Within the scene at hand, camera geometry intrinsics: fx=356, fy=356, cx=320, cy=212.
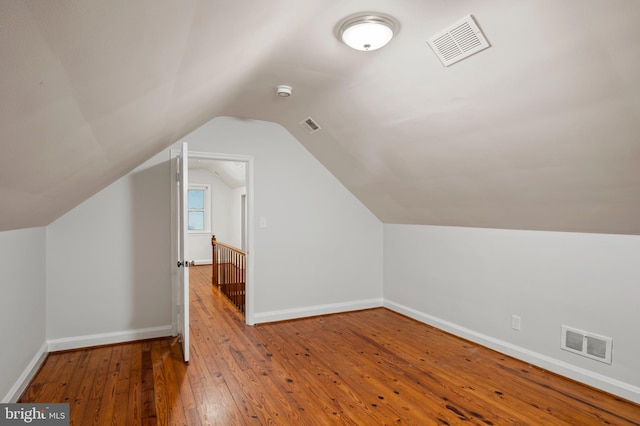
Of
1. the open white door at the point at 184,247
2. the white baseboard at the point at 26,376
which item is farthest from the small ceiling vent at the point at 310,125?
the white baseboard at the point at 26,376

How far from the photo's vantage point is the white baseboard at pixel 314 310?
4145 mm

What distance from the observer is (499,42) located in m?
1.80

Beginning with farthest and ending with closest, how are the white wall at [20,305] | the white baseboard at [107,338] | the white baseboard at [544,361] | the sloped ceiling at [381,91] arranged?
1. the white baseboard at [107,338]
2. the white baseboard at [544,361]
3. the white wall at [20,305]
4. the sloped ceiling at [381,91]

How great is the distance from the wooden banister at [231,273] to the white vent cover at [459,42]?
11.1ft

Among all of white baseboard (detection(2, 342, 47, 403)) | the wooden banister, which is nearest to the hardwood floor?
white baseboard (detection(2, 342, 47, 403))

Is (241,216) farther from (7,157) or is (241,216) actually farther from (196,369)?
(7,157)

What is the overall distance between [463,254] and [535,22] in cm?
249

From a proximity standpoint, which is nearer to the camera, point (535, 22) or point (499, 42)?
point (535, 22)

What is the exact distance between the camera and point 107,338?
3.44 m

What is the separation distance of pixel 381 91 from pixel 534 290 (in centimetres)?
214

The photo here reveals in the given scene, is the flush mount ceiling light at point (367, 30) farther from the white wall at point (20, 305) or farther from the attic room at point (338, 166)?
the white wall at point (20, 305)

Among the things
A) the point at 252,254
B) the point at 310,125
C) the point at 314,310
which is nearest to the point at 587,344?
the point at 314,310

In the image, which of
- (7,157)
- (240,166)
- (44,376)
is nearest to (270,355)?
(44,376)

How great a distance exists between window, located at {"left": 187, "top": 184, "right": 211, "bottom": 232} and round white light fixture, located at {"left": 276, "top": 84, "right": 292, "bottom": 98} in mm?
6680
